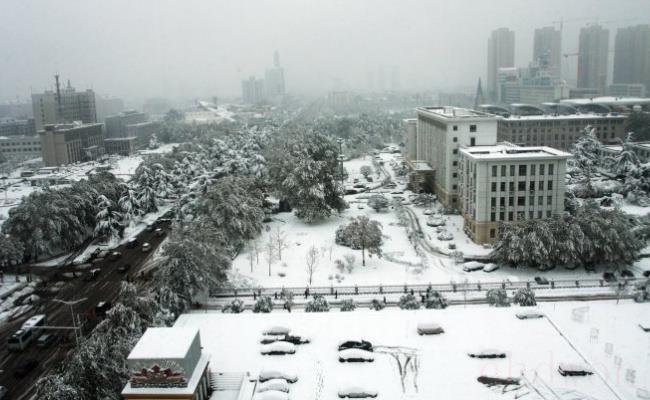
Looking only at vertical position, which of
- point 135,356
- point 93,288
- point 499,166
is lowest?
point 93,288

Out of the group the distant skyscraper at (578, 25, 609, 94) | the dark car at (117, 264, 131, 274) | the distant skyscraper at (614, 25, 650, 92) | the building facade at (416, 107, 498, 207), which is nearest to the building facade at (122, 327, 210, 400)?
the dark car at (117, 264, 131, 274)

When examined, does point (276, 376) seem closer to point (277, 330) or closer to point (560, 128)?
point (277, 330)

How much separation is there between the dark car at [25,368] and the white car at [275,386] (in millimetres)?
11276

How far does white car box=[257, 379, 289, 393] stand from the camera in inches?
693

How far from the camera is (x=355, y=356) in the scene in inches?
757

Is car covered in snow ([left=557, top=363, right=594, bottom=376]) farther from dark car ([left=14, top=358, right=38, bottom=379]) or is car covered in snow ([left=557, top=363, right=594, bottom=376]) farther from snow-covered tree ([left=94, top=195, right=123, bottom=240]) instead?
snow-covered tree ([left=94, top=195, right=123, bottom=240])

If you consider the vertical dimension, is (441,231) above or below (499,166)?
below

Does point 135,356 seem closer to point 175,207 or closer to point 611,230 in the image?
point 611,230

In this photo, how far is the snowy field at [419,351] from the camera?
1744 cm

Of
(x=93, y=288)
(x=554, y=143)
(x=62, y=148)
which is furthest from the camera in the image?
(x=62, y=148)

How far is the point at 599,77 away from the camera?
143 meters

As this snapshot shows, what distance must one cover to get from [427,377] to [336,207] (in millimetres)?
26536

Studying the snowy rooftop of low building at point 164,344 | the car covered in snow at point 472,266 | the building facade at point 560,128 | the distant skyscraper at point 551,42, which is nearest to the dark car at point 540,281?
the car covered in snow at point 472,266

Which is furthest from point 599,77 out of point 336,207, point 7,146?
point 7,146
